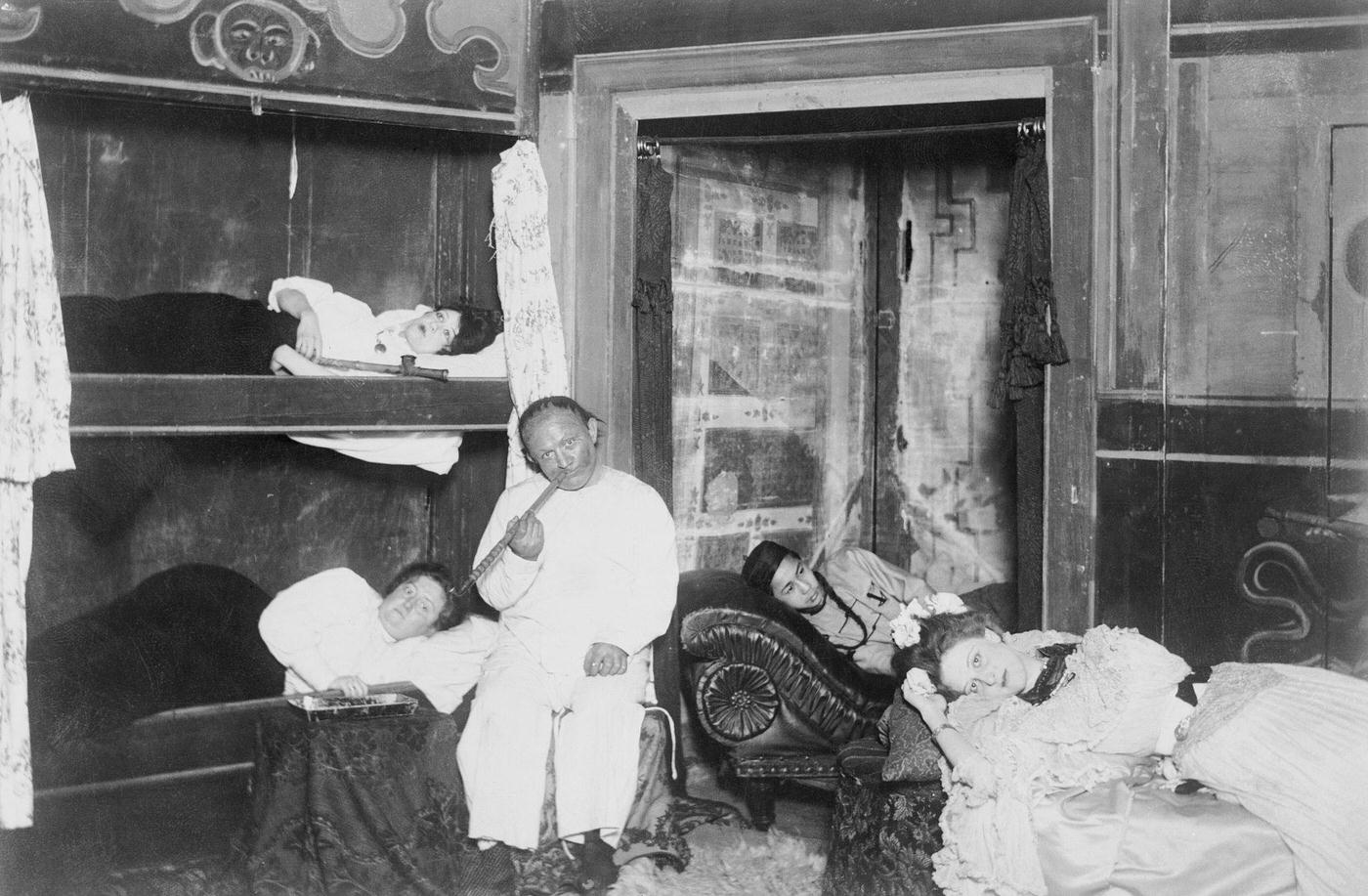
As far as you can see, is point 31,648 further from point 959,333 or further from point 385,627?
point 959,333

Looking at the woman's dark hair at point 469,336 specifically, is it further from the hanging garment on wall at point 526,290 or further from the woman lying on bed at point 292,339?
the hanging garment on wall at point 526,290

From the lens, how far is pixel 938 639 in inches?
155

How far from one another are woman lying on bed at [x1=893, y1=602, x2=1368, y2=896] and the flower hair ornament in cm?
5

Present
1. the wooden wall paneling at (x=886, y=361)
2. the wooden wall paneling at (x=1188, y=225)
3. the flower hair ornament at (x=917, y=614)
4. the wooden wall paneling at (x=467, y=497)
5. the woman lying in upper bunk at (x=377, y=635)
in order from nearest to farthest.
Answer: the flower hair ornament at (x=917, y=614), the wooden wall paneling at (x=1188, y=225), the woman lying in upper bunk at (x=377, y=635), the wooden wall paneling at (x=467, y=497), the wooden wall paneling at (x=886, y=361)

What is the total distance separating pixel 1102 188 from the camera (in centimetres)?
449

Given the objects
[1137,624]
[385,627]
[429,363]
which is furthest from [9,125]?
[1137,624]

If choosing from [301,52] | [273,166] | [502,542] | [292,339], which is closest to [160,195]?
[273,166]

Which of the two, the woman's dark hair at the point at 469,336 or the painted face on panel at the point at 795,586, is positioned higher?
the woman's dark hair at the point at 469,336

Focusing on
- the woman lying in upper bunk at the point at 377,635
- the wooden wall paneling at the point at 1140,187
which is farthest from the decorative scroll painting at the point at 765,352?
the wooden wall paneling at the point at 1140,187

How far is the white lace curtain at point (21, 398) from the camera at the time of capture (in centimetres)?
393

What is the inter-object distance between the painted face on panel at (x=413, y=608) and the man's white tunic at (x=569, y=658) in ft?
1.00

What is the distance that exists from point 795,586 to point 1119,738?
6.49 feet

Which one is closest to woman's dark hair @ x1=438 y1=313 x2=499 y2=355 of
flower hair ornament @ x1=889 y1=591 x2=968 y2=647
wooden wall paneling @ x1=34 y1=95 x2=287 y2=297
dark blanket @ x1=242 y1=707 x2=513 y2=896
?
wooden wall paneling @ x1=34 y1=95 x2=287 y2=297

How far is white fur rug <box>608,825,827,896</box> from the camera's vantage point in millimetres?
4285
